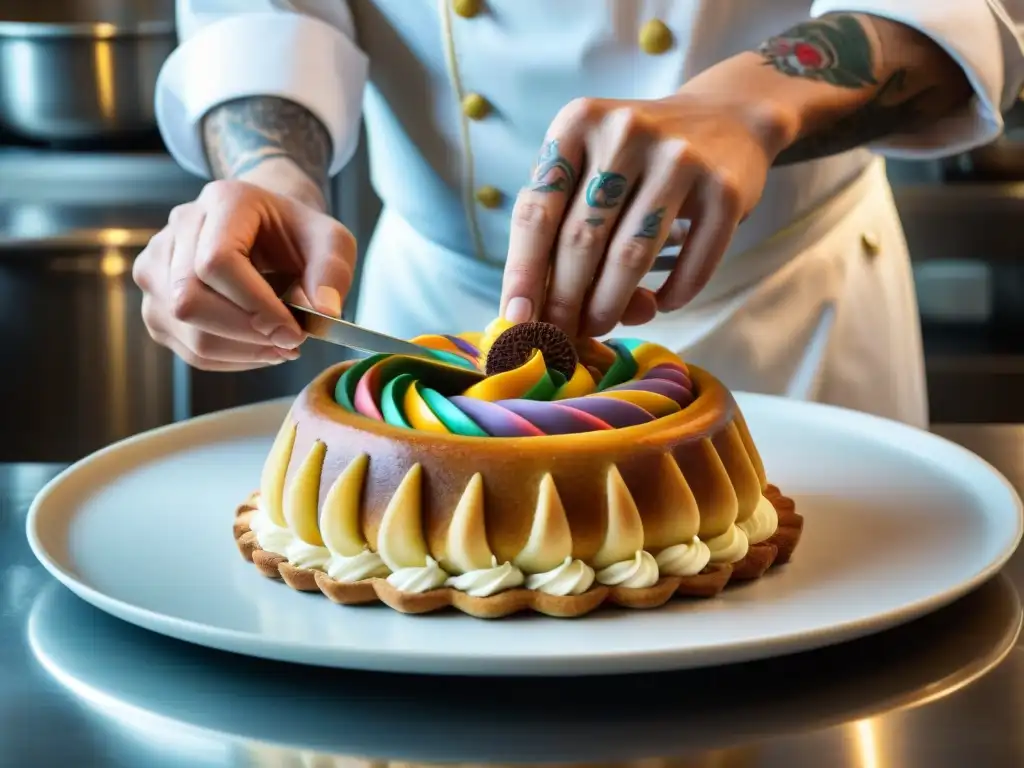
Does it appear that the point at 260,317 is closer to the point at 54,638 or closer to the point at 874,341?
the point at 54,638

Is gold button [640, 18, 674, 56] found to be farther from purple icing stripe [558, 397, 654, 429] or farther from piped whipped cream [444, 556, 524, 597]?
piped whipped cream [444, 556, 524, 597]

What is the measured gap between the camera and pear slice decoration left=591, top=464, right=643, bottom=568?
43.4 inches

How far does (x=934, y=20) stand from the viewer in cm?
149

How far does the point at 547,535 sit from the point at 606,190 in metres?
0.33

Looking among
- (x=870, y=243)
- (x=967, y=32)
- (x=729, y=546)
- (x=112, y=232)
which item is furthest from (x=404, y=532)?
(x=112, y=232)

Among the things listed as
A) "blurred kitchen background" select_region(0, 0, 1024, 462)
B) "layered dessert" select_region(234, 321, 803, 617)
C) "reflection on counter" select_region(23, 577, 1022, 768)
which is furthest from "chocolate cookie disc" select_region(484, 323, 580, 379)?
"blurred kitchen background" select_region(0, 0, 1024, 462)

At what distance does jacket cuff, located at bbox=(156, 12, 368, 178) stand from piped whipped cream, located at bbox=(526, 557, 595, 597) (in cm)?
82

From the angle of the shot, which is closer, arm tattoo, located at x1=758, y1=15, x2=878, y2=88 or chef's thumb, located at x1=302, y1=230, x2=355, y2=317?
chef's thumb, located at x1=302, y1=230, x2=355, y2=317

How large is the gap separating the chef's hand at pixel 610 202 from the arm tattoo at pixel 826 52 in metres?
0.22

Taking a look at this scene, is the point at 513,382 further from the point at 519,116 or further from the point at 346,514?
the point at 519,116

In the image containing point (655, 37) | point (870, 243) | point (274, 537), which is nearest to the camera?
point (274, 537)

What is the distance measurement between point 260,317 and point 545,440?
30 cm

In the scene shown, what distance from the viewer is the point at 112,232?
114 inches

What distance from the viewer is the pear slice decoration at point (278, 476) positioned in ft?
3.98
